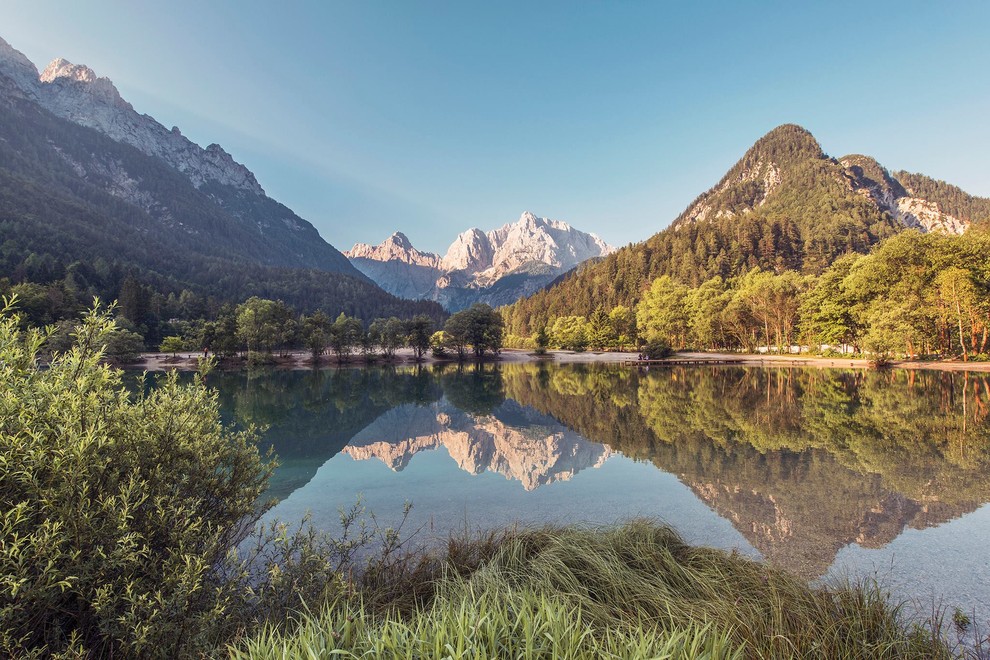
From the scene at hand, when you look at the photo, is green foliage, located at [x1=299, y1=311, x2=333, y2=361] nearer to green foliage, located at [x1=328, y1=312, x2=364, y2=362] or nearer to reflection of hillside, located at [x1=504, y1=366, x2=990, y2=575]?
green foliage, located at [x1=328, y1=312, x2=364, y2=362]

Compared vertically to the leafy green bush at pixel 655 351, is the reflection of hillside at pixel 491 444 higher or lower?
lower

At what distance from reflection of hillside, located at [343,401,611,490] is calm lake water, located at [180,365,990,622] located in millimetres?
115

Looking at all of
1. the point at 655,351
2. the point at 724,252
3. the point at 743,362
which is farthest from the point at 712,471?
the point at 724,252

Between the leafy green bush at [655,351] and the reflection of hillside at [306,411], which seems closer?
the reflection of hillside at [306,411]

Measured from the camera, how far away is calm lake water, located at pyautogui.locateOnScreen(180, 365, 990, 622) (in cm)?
838

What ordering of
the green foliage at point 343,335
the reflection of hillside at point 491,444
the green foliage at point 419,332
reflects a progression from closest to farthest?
1. the reflection of hillside at point 491,444
2. the green foliage at point 343,335
3. the green foliage at point 419,332

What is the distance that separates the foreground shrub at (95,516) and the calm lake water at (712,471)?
2787mm

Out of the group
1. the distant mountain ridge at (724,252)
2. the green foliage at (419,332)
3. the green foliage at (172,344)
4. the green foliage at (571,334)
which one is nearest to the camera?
the green foliage at (172,344)

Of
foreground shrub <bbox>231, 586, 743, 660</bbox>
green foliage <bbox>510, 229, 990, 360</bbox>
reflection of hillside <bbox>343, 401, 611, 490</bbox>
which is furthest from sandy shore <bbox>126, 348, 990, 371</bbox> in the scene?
foreground shrub <bbox>231, 586, 743, 660</bbox>

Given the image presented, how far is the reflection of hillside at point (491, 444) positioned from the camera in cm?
1505

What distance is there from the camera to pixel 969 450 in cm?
1479

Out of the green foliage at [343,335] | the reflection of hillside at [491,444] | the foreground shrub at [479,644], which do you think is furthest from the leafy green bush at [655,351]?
the foreground shrub at [479,644]

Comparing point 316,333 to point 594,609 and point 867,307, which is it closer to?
point 594,609

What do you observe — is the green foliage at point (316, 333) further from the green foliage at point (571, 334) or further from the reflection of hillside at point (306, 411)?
the green foliage at point (571, 334)
